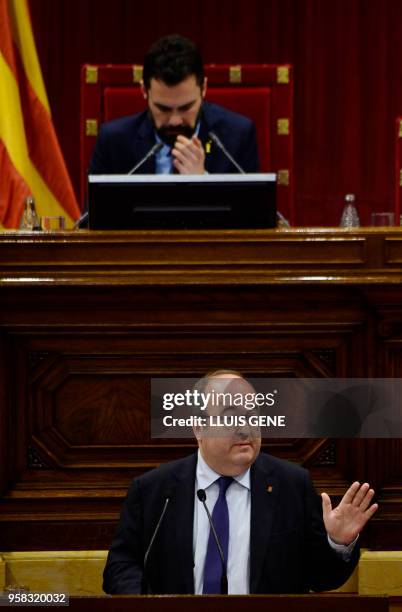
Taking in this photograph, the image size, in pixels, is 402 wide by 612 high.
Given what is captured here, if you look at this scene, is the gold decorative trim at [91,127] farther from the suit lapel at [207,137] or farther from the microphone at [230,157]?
the microphone at [230,157]

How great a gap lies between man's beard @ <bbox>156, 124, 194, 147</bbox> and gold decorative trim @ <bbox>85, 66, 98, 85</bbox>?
67 centimetres

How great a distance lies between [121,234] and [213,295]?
24 centimetres

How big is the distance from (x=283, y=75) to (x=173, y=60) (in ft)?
2.65

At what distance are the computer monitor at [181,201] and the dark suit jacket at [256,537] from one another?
80 cm

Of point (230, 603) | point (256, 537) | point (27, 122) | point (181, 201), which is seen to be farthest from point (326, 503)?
point (27, 122)

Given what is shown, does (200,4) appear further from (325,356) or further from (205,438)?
(205,438)

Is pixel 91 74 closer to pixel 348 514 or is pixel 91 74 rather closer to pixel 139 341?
pixel 139 341

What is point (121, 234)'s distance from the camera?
2588 millimetres

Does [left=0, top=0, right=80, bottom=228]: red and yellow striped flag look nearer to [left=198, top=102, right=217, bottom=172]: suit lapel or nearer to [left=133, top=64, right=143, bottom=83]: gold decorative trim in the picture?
[left=133, top=64, right=143, bottom=83]: gold decorative trim

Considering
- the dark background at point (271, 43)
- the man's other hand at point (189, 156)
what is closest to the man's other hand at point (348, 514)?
the man's other hand at point (189, 156)

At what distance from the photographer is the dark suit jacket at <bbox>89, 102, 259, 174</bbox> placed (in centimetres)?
325

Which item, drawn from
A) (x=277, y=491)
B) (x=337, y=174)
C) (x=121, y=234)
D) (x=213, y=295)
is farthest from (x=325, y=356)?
(x=337, y=174)

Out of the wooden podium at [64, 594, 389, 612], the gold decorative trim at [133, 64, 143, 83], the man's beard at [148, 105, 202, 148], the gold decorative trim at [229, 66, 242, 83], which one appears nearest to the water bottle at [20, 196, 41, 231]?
the man's beard at [148, 105, 202, 148]

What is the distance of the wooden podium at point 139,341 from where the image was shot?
8.45 feet
